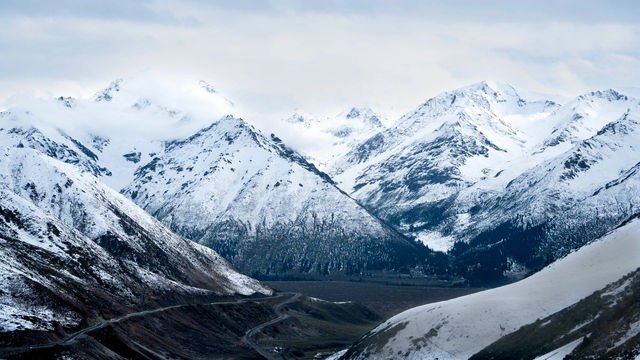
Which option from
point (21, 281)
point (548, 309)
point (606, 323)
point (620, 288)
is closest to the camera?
point (606, 323)

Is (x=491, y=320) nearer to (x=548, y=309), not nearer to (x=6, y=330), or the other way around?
(x=548, y=309)

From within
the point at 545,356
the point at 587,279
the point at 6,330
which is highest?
the point at 6,330

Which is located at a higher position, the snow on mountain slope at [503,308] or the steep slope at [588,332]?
the snow on mountain slope at [503,308]

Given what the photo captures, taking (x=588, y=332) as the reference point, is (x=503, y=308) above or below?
above

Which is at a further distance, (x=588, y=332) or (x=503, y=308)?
(x=503, y=308)

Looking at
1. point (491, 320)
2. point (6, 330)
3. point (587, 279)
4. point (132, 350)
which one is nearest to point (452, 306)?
point (491, 320)

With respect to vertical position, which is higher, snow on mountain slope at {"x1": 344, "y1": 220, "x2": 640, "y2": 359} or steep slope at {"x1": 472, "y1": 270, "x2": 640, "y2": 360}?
snow on mountain slope at {"x1": 344, "y1": 220, "x2": 640, "y2": 359}

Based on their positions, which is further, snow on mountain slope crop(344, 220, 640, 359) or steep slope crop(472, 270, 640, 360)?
snow on mountain slope crop(344, 220, 640, 359)

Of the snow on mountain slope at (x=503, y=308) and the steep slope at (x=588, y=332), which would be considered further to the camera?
the snow on mountain slope at (x=503, y=308)
